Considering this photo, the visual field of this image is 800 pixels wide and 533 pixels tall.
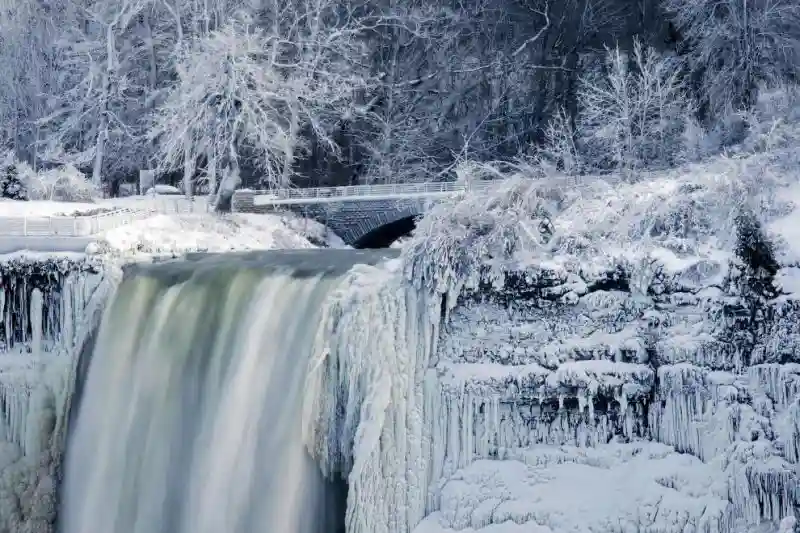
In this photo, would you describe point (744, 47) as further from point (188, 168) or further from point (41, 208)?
point (41, 208)

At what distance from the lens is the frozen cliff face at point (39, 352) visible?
15.7 metres

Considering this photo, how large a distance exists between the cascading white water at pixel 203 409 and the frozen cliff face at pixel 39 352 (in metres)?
0.67

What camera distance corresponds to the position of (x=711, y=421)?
35.3 feet

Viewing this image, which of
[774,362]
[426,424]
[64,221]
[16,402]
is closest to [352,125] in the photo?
[64,221]

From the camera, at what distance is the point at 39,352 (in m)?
16.1

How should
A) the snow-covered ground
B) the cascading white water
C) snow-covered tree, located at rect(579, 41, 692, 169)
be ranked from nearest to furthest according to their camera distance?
the cascading white water, the snow-covered ground, snow-covered tree, located at rect(579, 41, 692, 169)

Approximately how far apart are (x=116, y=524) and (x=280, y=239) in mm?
10671

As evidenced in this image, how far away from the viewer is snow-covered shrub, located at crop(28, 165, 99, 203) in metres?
27.2

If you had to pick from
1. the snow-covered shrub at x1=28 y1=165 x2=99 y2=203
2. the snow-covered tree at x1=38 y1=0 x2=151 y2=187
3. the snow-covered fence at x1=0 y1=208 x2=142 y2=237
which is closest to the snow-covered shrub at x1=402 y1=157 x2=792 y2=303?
the snow-covered fence at x1=0 y1=208 x2=142 y2=237

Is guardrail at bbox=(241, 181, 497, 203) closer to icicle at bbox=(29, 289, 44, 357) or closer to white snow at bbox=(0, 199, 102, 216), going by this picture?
white snow at bbox=(0, 199, 102, 216)

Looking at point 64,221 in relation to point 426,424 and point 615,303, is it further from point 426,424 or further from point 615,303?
point 615,303

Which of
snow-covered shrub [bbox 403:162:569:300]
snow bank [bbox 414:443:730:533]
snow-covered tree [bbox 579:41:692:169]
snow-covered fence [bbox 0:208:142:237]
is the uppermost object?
snow-covered tree [bbox 579:41:692:169]

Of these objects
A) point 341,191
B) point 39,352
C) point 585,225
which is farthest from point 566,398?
point 341,191

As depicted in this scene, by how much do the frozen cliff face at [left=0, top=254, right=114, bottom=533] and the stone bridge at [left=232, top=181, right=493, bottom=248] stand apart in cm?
1099
